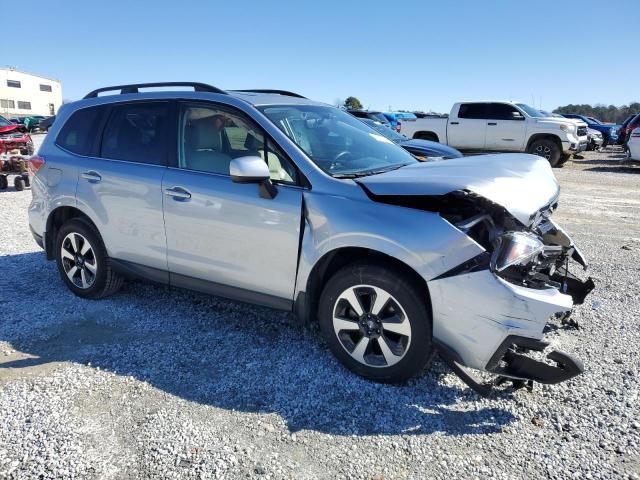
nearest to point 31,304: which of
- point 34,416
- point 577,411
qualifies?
point 34,416

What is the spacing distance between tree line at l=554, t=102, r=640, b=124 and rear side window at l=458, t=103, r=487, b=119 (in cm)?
5102

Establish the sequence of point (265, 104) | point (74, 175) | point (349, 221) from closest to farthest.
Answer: point (349, 221)
point (265, 104)
point (74, 175)

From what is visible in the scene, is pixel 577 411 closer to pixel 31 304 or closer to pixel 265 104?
pixel 265 104

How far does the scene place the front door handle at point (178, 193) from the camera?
12.7 feet

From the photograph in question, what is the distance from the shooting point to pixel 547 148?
16844mm

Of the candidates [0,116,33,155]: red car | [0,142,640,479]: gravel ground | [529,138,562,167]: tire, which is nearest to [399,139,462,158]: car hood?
[0,142,640,479]: gravel ground

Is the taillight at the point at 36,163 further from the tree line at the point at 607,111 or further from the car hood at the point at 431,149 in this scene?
the tree line at the point at 607,111

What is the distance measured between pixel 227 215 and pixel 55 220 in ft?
7.54

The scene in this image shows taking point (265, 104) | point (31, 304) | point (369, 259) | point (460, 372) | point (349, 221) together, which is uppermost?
point (265, 104)

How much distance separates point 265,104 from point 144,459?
8.53ft

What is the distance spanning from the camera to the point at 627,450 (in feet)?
8.82

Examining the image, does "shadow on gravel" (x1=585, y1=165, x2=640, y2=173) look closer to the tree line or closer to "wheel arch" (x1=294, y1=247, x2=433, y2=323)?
"wheel arch" (x1=294, y1=247, x2=433, y2=323)

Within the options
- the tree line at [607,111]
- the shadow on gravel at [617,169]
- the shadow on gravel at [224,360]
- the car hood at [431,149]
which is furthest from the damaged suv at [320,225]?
the tree line at [607,111]

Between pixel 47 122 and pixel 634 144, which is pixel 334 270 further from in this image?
pixel 634 144
